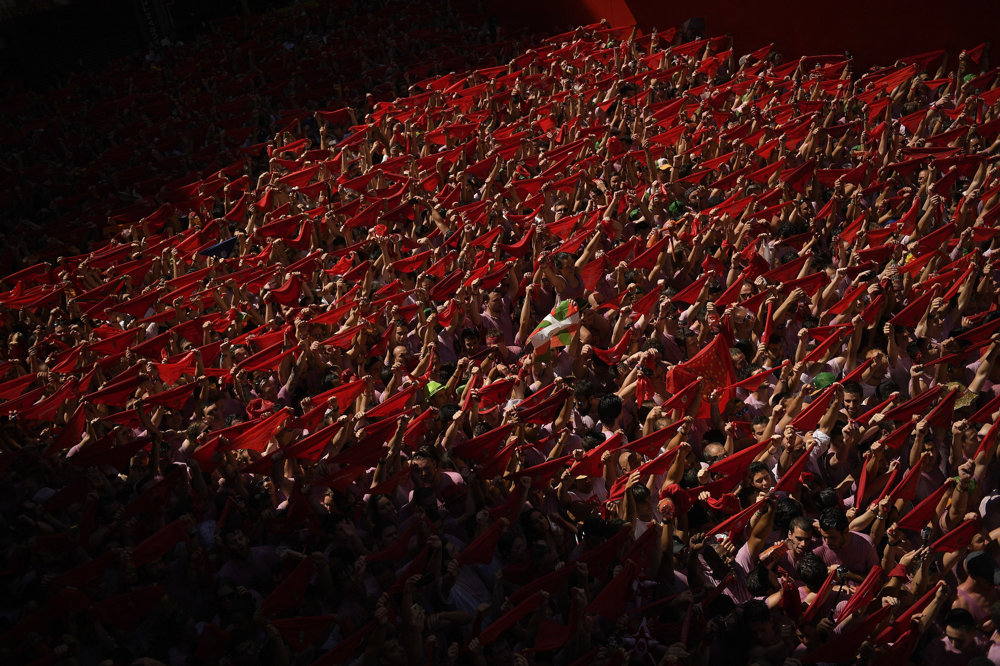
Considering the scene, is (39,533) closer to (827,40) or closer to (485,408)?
(485,408)

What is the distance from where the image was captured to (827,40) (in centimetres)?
1384

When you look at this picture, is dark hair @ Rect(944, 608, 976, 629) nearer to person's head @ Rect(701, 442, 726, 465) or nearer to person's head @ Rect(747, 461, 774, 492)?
person's head @ Rect(747, 461, 774, 492)

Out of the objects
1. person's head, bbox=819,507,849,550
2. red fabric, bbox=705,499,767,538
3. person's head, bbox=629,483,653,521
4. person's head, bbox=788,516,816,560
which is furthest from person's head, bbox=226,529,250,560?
person's head, bbox=819,507,849,550

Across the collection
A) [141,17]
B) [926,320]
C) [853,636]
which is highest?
[141,17]

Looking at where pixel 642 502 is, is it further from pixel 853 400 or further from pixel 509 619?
pixel 853 400

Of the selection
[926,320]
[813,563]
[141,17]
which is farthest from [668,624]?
[141,17]

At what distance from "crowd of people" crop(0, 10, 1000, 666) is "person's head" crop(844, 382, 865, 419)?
0.08 feet

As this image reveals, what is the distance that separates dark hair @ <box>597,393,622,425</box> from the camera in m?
6.80

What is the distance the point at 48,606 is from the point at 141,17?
61.2 feet

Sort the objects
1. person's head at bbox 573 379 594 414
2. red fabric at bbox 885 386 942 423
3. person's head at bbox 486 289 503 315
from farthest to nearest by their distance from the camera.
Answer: person's head at bbox 486 289 503 315 < person's head at bbox 573 379 594 414 < red fabric at bbox 885 386 942 423

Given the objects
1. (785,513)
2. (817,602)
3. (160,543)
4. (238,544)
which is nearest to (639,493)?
(785,513)

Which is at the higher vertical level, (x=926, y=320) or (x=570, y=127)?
(x=570, y=127)

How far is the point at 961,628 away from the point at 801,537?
3.18ft

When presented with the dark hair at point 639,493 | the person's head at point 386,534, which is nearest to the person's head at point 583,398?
the dark hair at point 639,493
